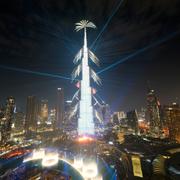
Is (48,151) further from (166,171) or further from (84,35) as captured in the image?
(84,35)

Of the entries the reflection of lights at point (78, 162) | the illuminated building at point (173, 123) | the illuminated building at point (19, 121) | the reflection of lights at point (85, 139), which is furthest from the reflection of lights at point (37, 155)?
the illuminated building at point (19, 121)

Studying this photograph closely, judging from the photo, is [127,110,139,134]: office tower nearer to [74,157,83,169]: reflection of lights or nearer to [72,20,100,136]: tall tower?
[74,157,83,169]: reflection of lights

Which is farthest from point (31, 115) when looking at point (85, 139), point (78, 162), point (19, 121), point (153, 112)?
point (85, 139)

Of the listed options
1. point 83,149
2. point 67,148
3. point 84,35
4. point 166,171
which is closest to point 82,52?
point 84,35

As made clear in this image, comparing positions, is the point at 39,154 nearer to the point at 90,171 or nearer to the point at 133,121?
the point at 90,171

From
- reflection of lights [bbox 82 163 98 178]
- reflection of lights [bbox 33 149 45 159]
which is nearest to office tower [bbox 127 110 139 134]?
reflection of lights [bbox 33 149 45 159]

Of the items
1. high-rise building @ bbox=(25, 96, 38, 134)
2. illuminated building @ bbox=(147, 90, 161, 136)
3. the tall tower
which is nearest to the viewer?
the tall tower

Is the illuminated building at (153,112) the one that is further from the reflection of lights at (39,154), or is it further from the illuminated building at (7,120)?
the illuminated building at (7,120)
